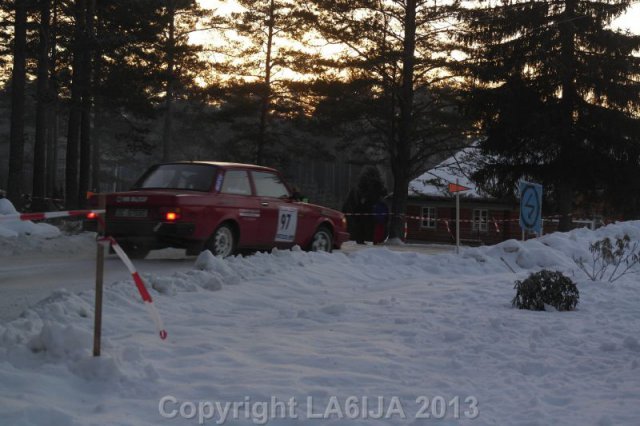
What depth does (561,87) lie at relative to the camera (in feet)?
98.5

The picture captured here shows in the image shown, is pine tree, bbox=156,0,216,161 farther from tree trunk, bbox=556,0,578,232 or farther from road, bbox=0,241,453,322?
road, bbox=0,241,453,322

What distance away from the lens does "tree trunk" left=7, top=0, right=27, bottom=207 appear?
2700 centimetres

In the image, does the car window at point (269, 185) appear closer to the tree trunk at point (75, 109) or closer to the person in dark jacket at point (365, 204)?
the person in dark jacket at point (365, 204)

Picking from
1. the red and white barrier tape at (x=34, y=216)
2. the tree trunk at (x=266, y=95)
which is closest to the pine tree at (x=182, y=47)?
the tree trunk at (x=266, y=95)

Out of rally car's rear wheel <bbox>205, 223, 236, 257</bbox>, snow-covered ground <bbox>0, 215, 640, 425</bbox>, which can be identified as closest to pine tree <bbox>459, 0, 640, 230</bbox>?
rally car's rear wheel <bbox>205, 223, 236, 257</bbox>

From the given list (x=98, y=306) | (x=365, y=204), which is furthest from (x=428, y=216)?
(x=98, y=306)

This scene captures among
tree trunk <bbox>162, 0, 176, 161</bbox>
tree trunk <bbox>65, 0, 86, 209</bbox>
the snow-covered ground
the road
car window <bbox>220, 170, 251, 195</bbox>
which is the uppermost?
tree trunk <bbox>162, 0, 176, 161</bbox>

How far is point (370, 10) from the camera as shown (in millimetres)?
28297

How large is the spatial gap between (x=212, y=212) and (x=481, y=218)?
3390 centimetres

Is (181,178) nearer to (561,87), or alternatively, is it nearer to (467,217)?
(561,87)

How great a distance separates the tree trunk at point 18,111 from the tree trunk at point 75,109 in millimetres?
1871

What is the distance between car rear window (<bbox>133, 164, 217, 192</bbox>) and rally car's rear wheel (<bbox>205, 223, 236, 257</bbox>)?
0.71 metres

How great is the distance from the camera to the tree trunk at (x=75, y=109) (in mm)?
25144

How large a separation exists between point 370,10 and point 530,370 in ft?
78.5
